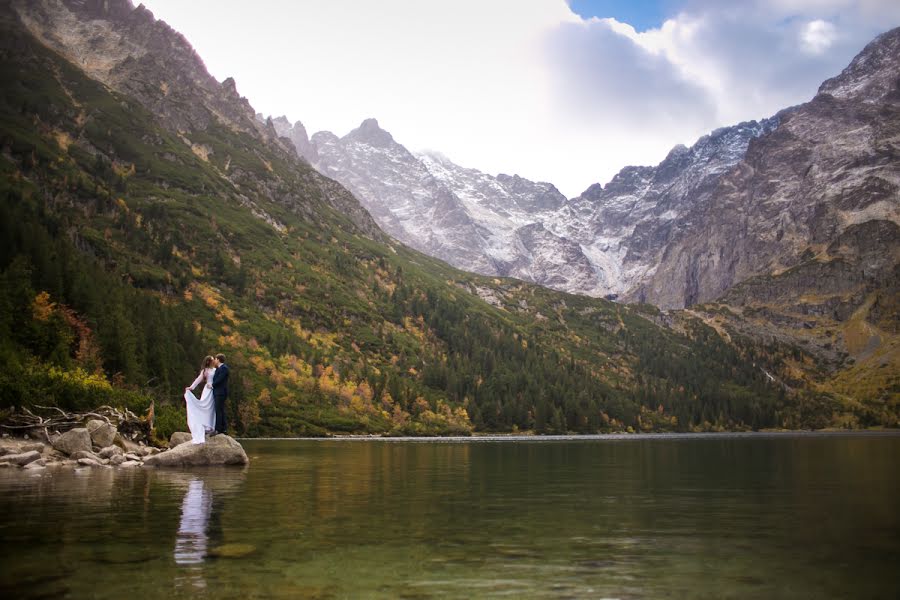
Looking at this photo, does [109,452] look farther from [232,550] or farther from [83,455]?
[232,550]

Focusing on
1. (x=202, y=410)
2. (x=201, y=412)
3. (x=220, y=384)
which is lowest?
(x=201, y=412)

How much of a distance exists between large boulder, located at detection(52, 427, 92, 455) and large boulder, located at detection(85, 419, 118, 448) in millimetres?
2465

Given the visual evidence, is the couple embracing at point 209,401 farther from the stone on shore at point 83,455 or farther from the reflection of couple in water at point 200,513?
the stone on shore at point 83,455

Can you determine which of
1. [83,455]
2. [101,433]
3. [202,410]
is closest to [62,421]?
[101,433]

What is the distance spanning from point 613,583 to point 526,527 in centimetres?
826

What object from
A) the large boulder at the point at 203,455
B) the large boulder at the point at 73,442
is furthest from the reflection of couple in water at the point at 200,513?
the large boulder at the point at 73,442

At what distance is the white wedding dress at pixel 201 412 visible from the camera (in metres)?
44.5

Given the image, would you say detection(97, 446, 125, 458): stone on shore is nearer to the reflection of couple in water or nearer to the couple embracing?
the couple embracing

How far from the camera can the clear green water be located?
13.7 m

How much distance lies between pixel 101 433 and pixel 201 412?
35.7ft

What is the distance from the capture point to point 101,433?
166 feet

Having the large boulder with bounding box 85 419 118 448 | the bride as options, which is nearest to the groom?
the bride

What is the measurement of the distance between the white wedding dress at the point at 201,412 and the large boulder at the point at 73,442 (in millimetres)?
7691

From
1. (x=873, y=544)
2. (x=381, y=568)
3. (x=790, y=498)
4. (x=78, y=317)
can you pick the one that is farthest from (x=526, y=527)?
(x=78, y=317)
